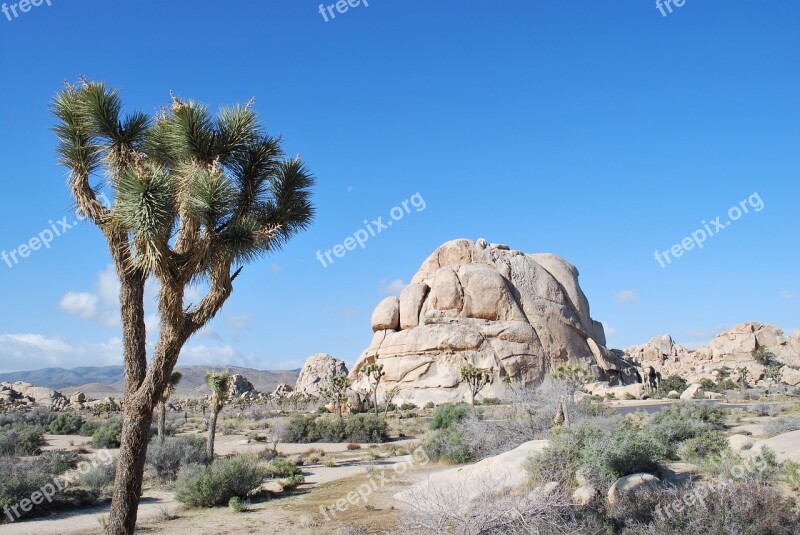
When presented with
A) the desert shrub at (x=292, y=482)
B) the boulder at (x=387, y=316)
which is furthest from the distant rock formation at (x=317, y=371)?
the desert shrub at (x=292, y=482)

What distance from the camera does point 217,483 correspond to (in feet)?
41.6

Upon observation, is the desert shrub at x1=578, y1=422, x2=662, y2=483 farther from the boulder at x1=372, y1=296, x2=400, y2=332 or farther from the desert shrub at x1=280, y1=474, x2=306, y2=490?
the boulder at x1=372, y1=296, x2=400, y2=332

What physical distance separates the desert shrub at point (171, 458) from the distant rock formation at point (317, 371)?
6412 cm

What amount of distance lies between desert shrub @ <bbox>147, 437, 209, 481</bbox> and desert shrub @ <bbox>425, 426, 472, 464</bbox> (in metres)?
7.05

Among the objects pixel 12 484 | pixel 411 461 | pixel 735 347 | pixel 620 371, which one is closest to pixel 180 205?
pixel 12 484

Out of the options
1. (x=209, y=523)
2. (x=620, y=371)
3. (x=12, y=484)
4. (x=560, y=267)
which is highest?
(x=560, y=267)

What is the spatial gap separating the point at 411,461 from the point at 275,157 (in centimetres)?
1214

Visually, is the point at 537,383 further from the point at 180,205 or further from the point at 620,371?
the point at 180,205

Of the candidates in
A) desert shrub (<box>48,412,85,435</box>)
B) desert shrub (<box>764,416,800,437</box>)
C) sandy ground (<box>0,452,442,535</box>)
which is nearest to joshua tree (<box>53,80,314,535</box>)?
sandy ground (<box>0,452,442,535</box>)

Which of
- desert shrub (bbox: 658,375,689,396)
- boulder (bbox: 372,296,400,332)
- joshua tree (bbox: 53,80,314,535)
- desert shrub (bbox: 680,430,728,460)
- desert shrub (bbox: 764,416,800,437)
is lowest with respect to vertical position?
desert shrub (bbox: 680,430,728,460)

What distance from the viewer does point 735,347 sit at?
7925cm

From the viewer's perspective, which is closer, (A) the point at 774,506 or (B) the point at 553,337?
(A) the point at 774,506

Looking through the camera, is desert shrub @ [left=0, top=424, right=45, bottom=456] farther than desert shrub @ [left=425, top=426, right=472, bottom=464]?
Yes

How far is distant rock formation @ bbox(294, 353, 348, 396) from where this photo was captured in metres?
84.2
